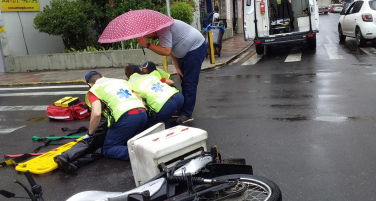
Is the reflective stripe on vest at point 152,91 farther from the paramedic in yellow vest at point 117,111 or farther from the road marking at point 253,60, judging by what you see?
the road marking at point 253,60

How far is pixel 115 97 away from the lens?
448 centimetres

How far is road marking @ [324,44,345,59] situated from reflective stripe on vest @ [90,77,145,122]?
9.41 metres

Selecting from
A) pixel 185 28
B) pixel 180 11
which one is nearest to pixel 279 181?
pixel 185 28

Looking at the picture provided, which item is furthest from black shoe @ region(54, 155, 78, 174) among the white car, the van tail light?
the van tail light

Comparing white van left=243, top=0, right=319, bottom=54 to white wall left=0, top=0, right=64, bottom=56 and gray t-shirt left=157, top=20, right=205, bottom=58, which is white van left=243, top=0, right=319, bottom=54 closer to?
gray t-shirt left=157, top=20, right=205, bottom=58

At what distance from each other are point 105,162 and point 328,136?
286 centimetres

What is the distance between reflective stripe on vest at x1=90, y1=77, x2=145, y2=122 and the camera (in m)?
4.45

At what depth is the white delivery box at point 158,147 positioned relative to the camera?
3.41m

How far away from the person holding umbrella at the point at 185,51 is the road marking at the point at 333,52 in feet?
24.8

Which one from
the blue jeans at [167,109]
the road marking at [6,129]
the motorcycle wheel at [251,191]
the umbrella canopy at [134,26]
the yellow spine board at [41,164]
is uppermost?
the umbrella canopy at [134,26]

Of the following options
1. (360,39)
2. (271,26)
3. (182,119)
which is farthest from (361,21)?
(182,119)

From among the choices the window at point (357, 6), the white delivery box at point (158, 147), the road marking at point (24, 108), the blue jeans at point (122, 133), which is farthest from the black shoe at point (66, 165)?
the window at point (357, 6)

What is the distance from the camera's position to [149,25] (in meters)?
5.18

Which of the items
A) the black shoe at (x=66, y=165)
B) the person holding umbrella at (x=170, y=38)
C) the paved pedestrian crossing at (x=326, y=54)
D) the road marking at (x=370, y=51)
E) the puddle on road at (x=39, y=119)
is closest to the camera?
the black shoe at (x=66, y=165)
